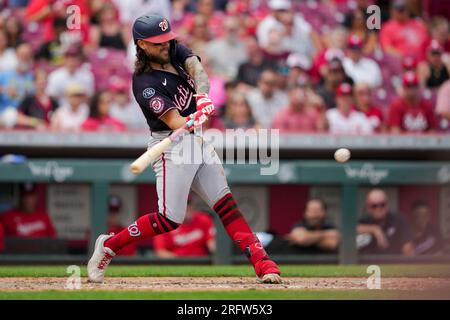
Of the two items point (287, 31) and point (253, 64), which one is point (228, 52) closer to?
point (253, 64)

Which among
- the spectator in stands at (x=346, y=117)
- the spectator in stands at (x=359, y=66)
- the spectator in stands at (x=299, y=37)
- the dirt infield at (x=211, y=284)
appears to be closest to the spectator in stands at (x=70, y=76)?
the spectator in stands at (x=299, y=37)

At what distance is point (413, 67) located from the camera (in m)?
12.2

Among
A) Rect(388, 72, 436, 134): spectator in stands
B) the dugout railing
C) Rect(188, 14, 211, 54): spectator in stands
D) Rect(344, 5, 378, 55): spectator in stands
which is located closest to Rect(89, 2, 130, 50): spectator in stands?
Rect(188, 14, 211, 54): spectator in stands

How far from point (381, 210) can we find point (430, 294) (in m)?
4.12

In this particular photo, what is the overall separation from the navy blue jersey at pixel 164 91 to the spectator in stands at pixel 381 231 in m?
4.13

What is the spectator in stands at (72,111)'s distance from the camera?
428 inches

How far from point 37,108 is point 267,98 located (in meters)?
2.50

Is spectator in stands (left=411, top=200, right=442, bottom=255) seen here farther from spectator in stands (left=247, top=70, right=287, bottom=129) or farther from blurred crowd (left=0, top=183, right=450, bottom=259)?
spectator in stands (left=247, top=70, right=287, bottom=129)

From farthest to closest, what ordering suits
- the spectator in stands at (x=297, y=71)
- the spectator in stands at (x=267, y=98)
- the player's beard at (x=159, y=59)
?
the spectator in stands at (x=297, y=71) < the spectator in stands at (x=267, y=98) < the player's beard at (x=159, y=59)

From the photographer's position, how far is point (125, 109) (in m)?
11.1

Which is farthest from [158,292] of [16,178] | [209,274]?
[16,178]

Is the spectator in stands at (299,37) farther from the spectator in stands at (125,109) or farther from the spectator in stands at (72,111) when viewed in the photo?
the spectator in stands at (72,111)

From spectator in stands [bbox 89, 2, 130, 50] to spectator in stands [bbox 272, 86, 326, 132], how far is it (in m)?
2.33

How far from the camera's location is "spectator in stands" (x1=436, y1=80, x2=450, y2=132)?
455 inches
